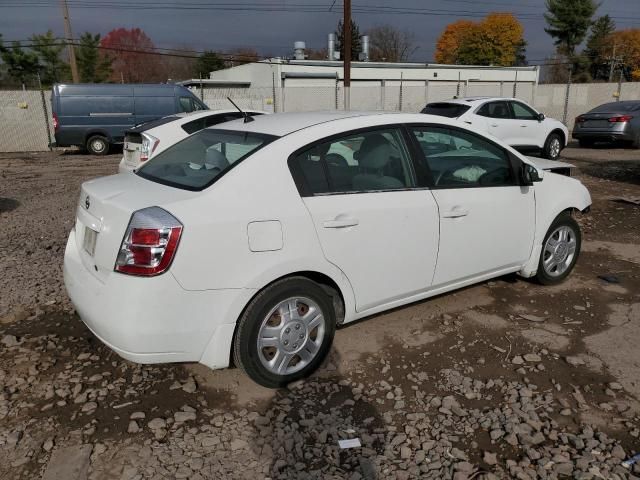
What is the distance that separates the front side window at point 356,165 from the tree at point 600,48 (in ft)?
270

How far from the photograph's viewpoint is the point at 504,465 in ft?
8.64

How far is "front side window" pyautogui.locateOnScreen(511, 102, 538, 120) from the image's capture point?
522 inches

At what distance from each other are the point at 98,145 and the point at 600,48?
78707 mm

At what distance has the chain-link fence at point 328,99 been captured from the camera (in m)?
18.5

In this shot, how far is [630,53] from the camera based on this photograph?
72.3 m

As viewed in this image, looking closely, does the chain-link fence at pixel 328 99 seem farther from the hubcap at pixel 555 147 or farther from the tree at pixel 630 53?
the tree at pixel 630 53

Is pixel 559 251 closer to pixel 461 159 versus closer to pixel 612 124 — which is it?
pixel 461 159

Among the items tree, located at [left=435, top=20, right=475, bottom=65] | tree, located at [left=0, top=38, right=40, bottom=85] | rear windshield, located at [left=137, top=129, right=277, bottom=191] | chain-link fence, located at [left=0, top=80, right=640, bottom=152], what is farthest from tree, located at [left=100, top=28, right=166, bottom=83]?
rear windshield, located at [left=137, top=129, right=277, bottom=191]

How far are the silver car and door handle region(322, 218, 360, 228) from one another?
14946mm

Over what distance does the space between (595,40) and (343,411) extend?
88.7m

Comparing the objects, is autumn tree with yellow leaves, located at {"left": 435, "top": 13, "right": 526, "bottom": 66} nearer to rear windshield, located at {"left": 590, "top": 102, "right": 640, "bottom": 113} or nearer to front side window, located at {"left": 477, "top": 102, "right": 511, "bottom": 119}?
rear windshield, located at {"left": 590, "top": 102, "right": 640, "bottom": 113}


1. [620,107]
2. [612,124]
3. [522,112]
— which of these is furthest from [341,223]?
[620,107]

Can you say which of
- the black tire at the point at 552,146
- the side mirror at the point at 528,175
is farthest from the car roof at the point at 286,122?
the black tire at the point at 552,146

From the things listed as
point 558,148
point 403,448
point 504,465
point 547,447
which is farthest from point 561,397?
point 558,148
